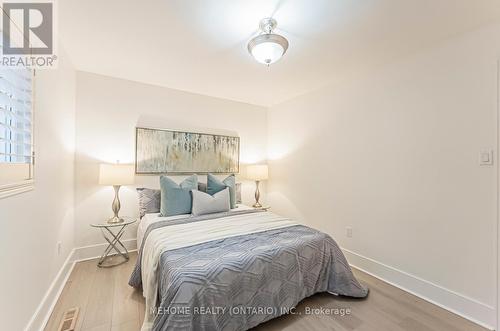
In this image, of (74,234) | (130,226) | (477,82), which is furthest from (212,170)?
(477,82)

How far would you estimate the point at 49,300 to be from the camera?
183cm

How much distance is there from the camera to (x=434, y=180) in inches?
82.8

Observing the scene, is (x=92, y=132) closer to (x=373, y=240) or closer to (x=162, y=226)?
(x=162, y=226)

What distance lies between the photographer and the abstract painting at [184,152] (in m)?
3.20

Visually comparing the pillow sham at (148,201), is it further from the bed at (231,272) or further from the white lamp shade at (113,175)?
the bed at (231,272)

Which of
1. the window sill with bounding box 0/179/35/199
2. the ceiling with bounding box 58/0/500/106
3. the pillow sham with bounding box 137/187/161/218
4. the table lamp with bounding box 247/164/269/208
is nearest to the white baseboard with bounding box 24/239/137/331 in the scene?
the pillow sham with bounding box 137/187/161/218

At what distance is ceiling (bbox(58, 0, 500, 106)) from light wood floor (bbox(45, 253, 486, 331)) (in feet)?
7.95

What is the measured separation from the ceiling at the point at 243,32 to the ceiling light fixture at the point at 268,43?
7 centimetres

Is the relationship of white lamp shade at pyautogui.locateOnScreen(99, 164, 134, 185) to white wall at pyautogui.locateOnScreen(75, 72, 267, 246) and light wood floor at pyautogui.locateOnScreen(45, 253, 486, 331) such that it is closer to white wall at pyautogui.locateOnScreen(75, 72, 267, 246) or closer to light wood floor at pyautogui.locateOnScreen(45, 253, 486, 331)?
white wall at pyautogui.locateOnScreen(75, 72, 267, 246)

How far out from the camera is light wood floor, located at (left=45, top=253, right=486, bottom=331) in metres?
1.73

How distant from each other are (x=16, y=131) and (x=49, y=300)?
1.45 metres

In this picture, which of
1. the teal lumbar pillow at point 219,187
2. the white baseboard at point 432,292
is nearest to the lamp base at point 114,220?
the teal lumbar pillow at point 219,187

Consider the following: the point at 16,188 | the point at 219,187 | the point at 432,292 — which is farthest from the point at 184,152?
the point at 432,292
